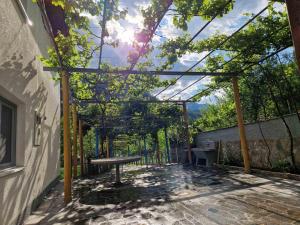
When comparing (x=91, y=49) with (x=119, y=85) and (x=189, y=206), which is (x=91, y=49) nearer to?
(x=119, y=85)

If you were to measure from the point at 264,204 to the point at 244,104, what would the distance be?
30.8 feet

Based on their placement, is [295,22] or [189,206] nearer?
[295,22]

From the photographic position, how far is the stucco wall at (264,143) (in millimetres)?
7363

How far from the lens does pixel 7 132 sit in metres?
3.91

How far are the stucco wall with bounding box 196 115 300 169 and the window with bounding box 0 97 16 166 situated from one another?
7.77 metres

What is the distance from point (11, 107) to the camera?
162 inches

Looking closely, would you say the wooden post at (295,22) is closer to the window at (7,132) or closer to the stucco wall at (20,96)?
the stucco wall at (20,96)

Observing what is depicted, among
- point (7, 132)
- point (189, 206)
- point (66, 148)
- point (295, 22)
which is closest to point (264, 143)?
point (189, 206)

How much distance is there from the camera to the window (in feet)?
12.1

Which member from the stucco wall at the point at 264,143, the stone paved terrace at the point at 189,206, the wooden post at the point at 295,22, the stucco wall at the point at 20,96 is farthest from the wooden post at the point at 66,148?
the stucco wall at the point at 264,143

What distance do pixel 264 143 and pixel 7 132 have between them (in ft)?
27.5

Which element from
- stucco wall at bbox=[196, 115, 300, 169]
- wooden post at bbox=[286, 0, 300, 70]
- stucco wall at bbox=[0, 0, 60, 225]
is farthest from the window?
stucco wall at bbox=[196, 115, 300, 169]

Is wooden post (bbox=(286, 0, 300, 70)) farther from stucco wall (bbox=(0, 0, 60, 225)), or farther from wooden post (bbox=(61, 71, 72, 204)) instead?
wooden post (bbox=(61, 71, 72, 204))

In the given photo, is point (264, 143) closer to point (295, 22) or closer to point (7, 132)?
point (295, 22)
